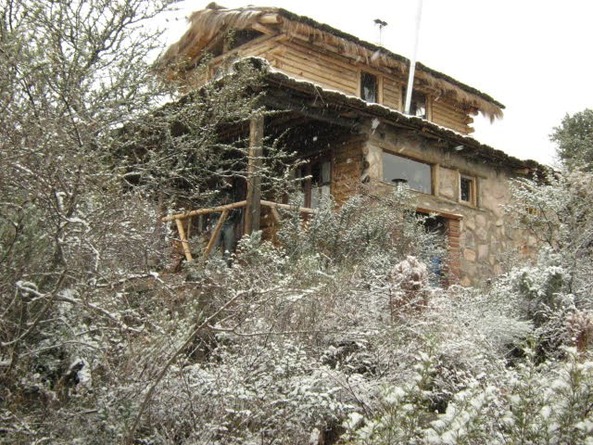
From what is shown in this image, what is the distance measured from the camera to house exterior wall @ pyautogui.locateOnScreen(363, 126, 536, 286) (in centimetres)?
1012

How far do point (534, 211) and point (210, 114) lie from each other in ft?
20.1

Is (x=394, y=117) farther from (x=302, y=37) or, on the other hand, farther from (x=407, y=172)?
(x=302, y=37)

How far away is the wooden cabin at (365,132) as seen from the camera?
9047 millimetres

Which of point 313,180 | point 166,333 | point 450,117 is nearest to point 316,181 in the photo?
point 313,180

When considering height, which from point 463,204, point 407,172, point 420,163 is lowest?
point 463,204

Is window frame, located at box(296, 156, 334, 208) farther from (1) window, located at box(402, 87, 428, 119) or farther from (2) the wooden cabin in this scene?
(1) window, located at box(402, 87, 428, 119)

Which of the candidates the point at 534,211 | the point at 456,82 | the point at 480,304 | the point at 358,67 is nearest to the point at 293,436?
the point at 480,304

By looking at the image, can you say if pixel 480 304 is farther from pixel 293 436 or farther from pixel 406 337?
pixel 293 436

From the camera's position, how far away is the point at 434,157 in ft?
35.4

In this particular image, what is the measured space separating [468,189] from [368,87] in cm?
340

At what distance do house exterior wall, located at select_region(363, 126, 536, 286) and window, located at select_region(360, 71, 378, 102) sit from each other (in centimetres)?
294

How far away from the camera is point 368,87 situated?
13422mm

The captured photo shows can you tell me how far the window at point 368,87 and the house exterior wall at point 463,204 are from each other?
294 centimetres

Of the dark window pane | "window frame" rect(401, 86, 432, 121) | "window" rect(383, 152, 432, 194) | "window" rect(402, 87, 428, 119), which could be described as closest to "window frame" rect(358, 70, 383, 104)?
"window frame" rect(401, 86, 432, 121)
